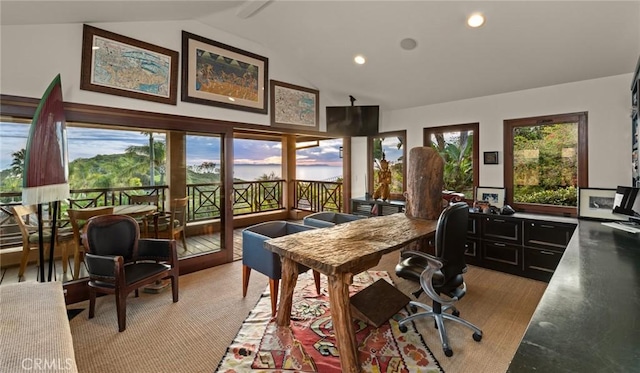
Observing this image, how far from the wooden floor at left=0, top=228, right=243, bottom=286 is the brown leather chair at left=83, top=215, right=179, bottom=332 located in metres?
0.61

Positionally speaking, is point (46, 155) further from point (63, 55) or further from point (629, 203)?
point (629, 203)

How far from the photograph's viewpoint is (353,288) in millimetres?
3205

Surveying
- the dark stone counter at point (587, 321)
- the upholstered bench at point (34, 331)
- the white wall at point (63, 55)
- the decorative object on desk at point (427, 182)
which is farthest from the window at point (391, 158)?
the upholstered bench at point (34, 331)

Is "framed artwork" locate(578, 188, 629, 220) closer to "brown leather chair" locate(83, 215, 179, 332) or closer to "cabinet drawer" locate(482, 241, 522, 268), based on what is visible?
"cabinet drawer" locate(482, 241, 522, 268)

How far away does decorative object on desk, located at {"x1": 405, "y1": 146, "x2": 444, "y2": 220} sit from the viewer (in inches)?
122

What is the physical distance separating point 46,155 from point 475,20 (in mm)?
3965

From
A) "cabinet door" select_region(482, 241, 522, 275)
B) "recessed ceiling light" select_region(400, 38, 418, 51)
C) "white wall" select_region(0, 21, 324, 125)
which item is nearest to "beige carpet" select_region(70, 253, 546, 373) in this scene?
"cabinet door" select_region(482, 241, 522, 275)

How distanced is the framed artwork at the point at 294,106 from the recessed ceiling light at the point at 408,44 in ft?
6.16

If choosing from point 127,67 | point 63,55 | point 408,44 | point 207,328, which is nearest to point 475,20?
point 408,44

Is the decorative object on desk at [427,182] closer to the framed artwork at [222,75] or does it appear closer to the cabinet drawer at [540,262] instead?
the cabinet drawer at [540,262]

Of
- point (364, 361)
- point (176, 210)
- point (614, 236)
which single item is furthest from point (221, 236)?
point (614, 236)

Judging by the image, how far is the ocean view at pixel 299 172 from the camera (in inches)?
296

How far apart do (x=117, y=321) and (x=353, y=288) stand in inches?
90.2

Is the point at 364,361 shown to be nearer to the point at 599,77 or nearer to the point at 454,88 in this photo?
the point at 454,88
